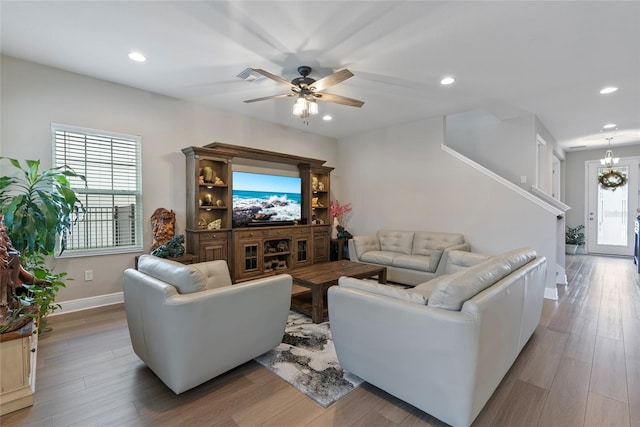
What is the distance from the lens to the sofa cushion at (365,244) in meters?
5.14

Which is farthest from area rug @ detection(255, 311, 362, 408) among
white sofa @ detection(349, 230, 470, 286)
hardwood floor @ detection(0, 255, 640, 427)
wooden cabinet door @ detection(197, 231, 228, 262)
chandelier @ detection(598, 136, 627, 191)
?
chandelier @ detection(598, 136, 627, 191)

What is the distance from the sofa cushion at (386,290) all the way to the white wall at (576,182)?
8649 mm

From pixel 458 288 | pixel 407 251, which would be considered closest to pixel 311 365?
pixel 458 288

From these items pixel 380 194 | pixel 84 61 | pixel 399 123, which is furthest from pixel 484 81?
pixel 84 61

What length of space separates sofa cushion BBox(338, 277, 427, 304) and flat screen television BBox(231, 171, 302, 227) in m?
3.13

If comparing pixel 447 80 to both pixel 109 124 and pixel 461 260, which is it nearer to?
pixel 461 260

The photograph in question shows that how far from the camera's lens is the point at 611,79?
11.5 feet

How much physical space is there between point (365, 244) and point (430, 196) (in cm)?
Answer: 148

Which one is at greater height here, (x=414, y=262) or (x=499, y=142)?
(x=499, y=142)

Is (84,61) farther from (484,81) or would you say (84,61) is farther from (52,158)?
(484,81)

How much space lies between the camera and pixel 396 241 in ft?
17.3

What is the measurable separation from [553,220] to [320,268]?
11.0 ft

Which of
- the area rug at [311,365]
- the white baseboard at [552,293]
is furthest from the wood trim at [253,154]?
the white baseboard at [552,293]

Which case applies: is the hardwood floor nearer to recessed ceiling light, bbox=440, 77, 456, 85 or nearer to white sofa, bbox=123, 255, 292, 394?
white sofa, bbox=123, 255, 292, 394
